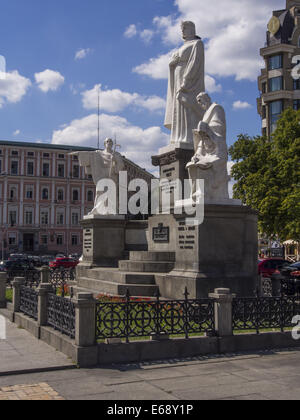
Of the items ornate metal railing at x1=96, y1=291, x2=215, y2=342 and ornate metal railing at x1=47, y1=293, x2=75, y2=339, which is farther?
ornate metal railing at x1=47, y1=293, x2=75, y2=339

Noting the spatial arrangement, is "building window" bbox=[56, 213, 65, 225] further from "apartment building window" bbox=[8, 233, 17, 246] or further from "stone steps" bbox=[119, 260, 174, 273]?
"stone steps" bbox=[119, 260, 174, 273]

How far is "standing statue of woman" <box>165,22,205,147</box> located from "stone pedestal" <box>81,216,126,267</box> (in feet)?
12.7

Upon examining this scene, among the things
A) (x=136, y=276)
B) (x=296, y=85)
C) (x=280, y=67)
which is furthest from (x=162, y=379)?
(x=280, y=67)

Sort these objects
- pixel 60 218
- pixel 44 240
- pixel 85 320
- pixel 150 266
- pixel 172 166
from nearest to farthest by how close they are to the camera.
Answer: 1. pixel 85 320
2. pixel 150 266
3. pixel 172 166
4. pixel 44 240
5. pixel 60 218

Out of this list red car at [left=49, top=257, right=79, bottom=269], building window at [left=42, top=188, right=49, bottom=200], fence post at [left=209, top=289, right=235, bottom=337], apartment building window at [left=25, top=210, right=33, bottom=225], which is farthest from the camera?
building window at [left=42, top=188, right=49, bottom=200]

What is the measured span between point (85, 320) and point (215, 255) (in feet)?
17.1

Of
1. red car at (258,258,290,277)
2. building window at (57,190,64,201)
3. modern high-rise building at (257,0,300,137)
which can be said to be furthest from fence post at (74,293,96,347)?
building window at (57,190,64,201)

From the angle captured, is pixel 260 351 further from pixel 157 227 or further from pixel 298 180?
pixel 298 180

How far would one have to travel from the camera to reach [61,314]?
390 inches

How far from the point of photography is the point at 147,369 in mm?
8273

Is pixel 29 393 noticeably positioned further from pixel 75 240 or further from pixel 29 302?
pixel 75 240

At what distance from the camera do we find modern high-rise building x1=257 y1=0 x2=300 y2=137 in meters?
58.7

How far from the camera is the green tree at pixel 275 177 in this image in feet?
106
